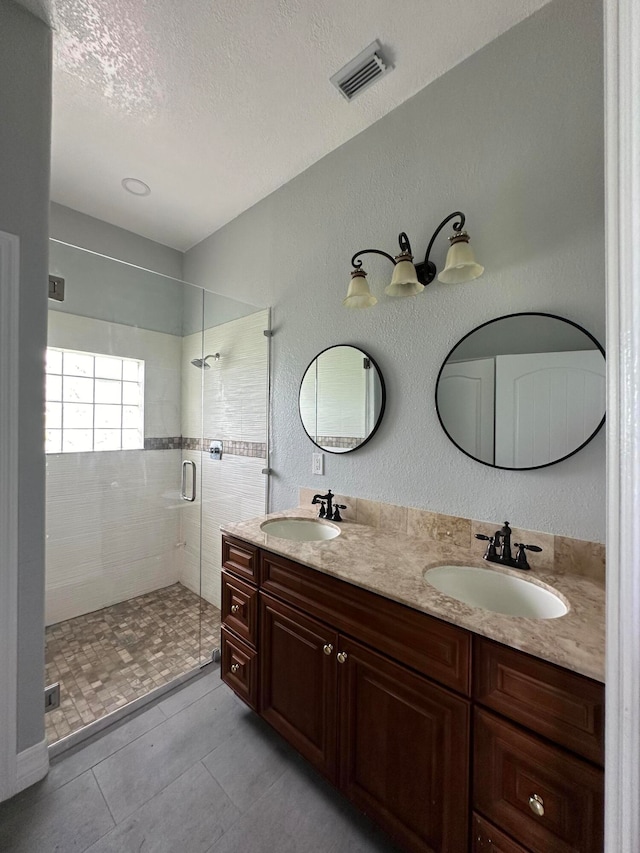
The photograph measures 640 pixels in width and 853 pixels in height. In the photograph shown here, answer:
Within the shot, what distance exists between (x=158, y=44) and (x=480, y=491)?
7.62 ft

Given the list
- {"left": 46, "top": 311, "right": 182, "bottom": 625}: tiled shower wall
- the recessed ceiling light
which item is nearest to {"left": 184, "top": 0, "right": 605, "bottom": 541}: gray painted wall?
the recessed ceiling light

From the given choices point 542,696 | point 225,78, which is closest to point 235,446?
point 225,78

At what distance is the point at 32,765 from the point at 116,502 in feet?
4.72

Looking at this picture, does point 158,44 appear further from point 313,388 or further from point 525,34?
point 313,388

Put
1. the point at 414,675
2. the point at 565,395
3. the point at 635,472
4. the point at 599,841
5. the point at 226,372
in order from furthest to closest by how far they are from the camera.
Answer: the point at 226,372 < the point at 565,395 < the point at 414,675 < the point at 599,841 < the point at 635,472

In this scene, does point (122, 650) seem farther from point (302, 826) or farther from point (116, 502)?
point (302, 826)

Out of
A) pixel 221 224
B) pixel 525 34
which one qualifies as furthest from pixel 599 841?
pixel 221 224

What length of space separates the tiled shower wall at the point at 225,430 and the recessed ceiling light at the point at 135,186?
985mm

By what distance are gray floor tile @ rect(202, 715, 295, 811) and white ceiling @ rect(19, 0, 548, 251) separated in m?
3.01

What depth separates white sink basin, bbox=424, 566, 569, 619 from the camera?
1185 millimetres

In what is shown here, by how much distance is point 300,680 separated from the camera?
4.49ft

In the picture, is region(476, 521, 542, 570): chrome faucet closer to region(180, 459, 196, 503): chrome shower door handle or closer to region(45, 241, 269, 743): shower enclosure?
region(45, 241, 269, 743): shower enclosure

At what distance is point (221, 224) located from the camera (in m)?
2.76

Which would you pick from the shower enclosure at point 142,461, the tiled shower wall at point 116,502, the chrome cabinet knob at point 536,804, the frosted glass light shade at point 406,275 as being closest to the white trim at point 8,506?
the shower enclosure at point 142,461
